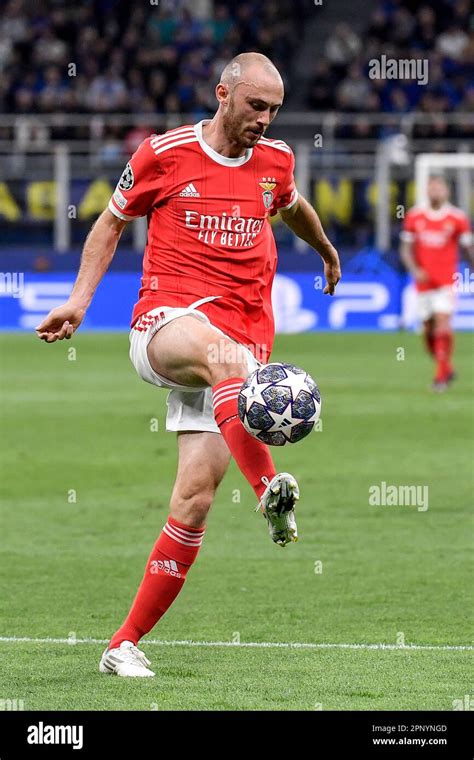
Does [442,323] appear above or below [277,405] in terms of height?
above

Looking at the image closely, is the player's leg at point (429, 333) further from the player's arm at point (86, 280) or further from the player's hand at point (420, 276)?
the player's arm at point (86, 280)

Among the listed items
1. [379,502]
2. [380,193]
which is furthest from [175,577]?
[380,193]

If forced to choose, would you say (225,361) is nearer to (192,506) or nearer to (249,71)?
(192,506)

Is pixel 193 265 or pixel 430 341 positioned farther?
pixel 430 341

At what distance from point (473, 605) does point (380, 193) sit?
62.6 ft

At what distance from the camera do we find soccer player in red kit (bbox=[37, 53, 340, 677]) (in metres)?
5.56

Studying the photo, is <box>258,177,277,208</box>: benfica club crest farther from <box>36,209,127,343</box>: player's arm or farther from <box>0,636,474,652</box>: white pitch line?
<box>0,636,474,652</box>: white pitch line

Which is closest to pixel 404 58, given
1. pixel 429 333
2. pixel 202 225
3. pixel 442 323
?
pixel 429 333

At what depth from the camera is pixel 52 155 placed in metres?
25.4

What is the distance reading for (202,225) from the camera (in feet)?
18.9

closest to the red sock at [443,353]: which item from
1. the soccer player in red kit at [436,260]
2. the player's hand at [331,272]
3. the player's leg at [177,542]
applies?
the soccer player in red kit at [436,260]

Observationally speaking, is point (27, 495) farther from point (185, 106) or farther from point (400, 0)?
point (400, 0)

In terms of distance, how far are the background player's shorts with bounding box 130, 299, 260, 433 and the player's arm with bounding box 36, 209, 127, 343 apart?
0.76ft

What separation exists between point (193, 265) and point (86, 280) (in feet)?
1.34
